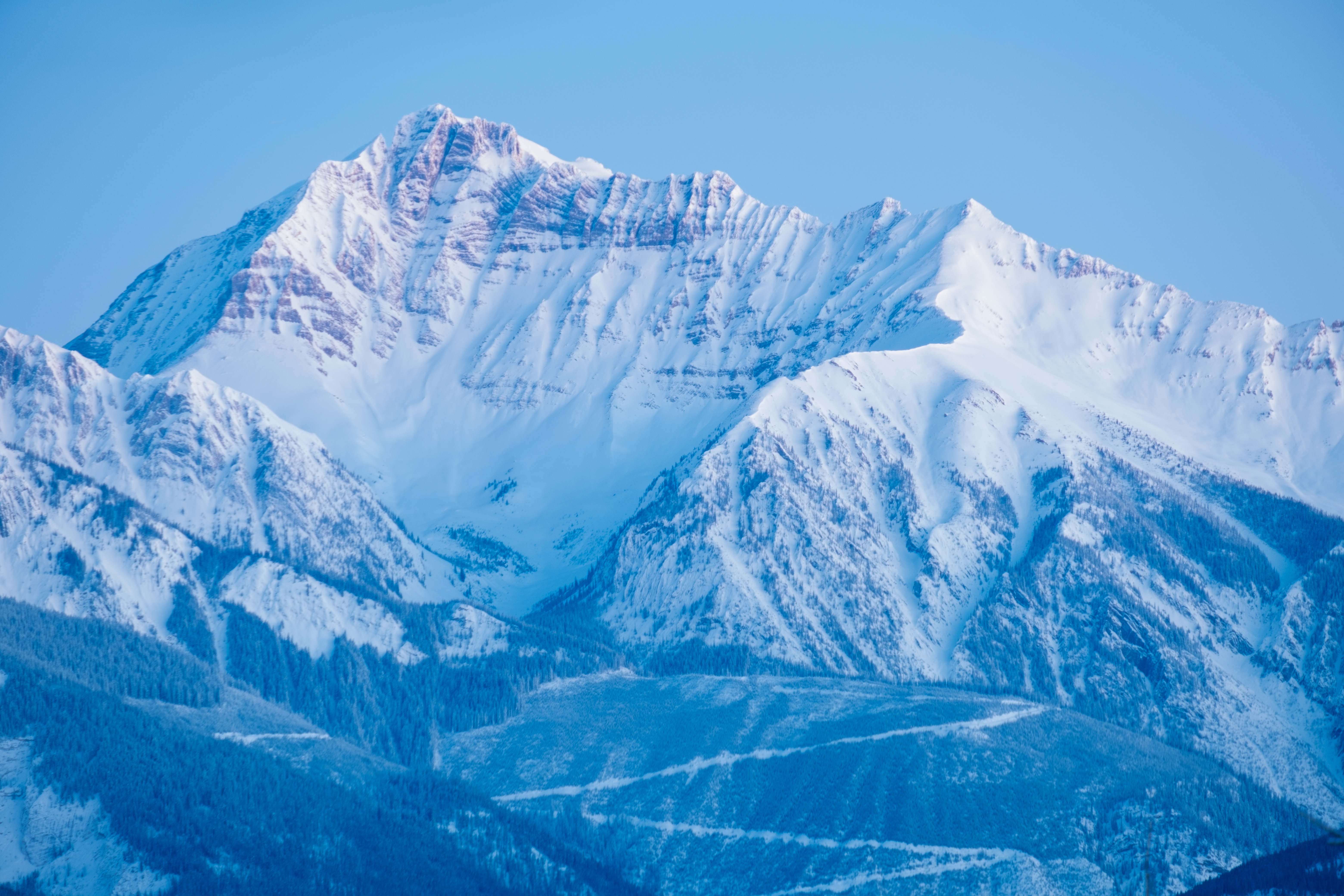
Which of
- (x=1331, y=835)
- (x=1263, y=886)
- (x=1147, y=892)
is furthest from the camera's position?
(x=1263, y=886)

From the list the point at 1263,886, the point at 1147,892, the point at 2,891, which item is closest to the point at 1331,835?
the point at 1147,892

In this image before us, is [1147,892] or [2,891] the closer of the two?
[1147,892]

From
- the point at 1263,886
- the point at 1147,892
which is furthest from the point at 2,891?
the point at 1147,892

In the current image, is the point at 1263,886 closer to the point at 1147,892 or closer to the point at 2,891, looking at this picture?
the point at 1147,892

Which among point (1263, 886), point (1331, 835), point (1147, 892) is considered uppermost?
point (1331, 835)

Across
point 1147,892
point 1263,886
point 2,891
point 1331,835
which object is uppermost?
point 1331,835

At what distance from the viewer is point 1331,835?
78562 millimetres

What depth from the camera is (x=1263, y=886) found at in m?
196

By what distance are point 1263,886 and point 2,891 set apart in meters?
139

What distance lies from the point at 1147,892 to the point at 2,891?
505 ft

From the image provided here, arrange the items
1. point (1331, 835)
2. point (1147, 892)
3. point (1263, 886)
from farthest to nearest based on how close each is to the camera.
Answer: point (1263, 886), point (1147, 892), point (1331, 835)

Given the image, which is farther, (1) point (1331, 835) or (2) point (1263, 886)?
(2) point (1263, 886)

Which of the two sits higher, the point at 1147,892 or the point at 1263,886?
the point at 1147,892

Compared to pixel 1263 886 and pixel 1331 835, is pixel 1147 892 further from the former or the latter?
pixel 1263 886
